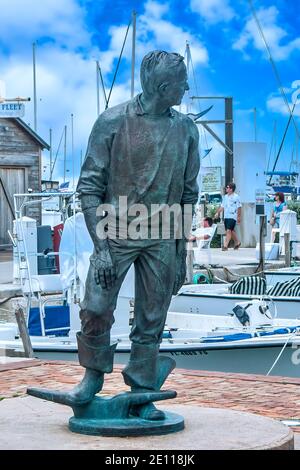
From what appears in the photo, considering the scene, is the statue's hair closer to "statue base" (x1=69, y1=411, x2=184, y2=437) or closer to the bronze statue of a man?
the bronze statue of a man

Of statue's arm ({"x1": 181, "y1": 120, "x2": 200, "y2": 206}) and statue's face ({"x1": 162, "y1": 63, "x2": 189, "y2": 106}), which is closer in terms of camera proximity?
statue's face ({"x1": 162, "y1": 63, "x2": 189, "y2": 106})

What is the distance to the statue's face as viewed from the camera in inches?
230

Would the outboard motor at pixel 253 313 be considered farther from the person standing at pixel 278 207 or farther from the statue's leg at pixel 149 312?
the person standing at pixel 278 207

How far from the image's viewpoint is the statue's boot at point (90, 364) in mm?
5875

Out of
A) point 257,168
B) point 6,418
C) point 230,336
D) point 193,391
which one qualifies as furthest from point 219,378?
point 257,168

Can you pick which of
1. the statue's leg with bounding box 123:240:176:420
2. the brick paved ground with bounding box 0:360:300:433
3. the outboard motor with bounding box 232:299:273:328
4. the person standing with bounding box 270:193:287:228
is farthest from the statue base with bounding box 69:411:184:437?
the person standing with bounding box 270:193:287:228

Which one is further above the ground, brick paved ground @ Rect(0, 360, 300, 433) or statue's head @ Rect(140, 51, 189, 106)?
statue's head @ Rect(140, 51, 189, 106)

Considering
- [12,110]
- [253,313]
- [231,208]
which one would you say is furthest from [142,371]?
[231,208]

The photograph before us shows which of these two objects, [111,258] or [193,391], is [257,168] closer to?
[193,391]

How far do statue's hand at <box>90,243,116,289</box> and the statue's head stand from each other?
1.04 meters

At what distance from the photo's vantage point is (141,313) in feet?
19.6

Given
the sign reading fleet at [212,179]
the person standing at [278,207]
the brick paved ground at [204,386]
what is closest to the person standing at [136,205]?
the brick paved ground at [204,386]

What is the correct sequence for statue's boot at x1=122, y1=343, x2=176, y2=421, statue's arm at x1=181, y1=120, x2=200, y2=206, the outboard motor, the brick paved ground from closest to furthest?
statue's boot at x1=122, y1=343, x2=176, y2=421, statue's arm at x1=181, y1=120, x2=200, y2=206, the brick paved ground, the outboard motor

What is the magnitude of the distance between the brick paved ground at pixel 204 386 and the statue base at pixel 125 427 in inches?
84.7
